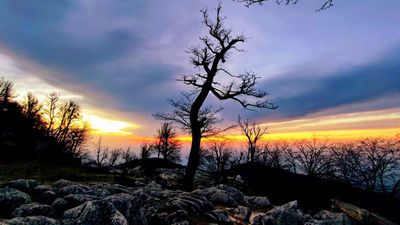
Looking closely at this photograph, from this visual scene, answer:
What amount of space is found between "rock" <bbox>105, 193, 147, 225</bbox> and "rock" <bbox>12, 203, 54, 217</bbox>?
1.02 meters

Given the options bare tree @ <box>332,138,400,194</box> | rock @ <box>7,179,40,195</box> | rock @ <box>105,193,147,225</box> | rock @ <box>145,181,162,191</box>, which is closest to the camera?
rock @ <box>105,193,147,225</box>

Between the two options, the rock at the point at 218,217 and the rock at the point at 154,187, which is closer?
the rock at the point at 218,217

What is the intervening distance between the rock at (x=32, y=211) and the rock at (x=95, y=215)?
61 centimetres

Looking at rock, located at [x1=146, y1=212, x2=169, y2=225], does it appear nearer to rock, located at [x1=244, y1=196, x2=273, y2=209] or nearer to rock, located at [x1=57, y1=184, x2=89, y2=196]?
rock, located at [x1=57, y1=184, x2=89, y2=196]

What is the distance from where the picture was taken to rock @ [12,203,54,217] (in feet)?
9.52

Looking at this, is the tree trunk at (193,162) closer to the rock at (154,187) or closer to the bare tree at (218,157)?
the rock at (154,187)

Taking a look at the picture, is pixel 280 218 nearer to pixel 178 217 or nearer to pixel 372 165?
pixel 178 217

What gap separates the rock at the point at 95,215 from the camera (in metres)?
2.72

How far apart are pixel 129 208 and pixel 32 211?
5.19 feet

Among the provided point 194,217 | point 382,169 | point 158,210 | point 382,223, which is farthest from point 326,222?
point 382,169

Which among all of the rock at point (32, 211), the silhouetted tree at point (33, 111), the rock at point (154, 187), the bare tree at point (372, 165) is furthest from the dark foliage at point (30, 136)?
the bare tree at point (372, 165)

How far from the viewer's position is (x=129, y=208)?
3.38 m

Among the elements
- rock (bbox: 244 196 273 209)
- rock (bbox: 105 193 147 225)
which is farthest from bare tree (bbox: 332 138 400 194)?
rock (bbox: 105 193 147 225)

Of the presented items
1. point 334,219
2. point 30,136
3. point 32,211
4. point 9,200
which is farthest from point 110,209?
point 30,136
